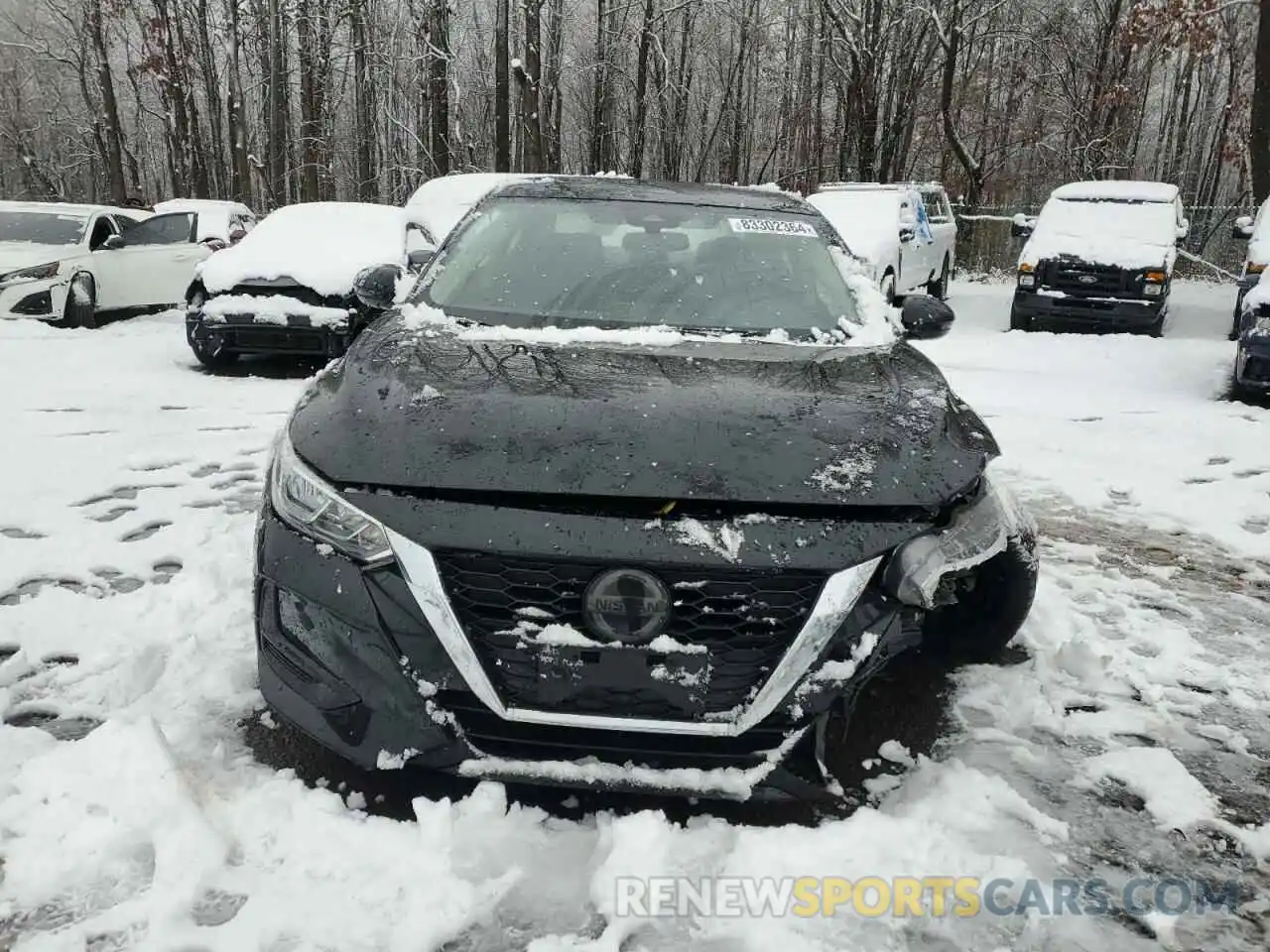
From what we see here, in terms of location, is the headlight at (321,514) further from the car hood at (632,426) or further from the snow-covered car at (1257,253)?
the snow-covered car at (1257,253)

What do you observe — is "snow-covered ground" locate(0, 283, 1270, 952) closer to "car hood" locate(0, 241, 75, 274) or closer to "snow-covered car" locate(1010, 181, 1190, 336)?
"car hood" locate(0, 241, 75, 274)

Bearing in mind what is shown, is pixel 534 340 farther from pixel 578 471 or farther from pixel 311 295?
pixel 311 295

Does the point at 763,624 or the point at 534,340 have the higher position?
the point at 534,340

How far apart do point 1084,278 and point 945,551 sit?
11.2 meters

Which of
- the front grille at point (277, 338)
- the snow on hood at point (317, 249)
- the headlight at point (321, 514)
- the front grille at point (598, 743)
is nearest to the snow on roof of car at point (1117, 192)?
the snow on hood at point (317, 249)

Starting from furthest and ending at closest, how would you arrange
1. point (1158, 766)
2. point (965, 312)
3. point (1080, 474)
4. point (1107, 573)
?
point (965, 312), point (1080, 474), point (1107, 573), point (1158, 766)

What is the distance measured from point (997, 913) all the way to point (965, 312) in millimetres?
14049

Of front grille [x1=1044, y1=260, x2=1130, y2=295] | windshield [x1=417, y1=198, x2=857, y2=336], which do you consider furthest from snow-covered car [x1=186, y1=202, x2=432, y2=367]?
front grille [x1=1044, y1=260, x2=1130, y2=295]

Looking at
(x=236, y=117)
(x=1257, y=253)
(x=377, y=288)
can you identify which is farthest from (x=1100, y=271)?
(x=236, y=117)

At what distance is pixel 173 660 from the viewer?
298 cm

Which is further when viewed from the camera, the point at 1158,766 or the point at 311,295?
the point at 311,295

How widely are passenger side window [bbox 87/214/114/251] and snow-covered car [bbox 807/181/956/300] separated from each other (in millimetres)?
8420

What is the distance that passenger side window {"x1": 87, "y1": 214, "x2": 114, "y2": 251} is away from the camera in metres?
10.9

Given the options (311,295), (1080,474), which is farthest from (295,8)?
(1080,474)
